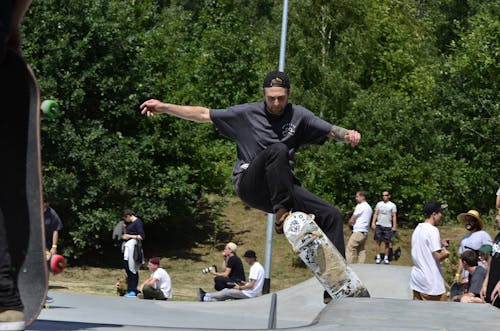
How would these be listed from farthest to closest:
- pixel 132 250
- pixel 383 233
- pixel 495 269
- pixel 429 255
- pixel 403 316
A: 1. pixel 383 233
2. pixel 132 250
3. pixel 429 255
4. pixel 495 269
5. pixel 403 316

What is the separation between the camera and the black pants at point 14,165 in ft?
12.4

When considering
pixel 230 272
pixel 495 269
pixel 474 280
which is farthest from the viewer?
pixel 230 272

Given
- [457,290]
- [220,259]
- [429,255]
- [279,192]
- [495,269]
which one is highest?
[279,192]

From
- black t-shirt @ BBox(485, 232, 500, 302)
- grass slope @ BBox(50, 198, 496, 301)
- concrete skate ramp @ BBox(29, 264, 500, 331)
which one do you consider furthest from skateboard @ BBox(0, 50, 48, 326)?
grass slope @ BBox(50, 198, 496, 301)

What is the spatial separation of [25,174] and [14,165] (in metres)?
0.06

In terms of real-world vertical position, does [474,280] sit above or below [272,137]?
below

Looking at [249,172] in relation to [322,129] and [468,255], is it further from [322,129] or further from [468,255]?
[468,255]

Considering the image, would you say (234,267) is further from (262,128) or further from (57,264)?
(57,264)

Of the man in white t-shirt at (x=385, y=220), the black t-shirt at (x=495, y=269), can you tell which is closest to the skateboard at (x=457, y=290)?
the black t-shirt at (x=495, y=269)

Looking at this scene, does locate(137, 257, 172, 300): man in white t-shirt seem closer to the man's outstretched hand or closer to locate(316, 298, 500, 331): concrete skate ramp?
the man's outstretched hand

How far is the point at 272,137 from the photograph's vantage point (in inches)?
273

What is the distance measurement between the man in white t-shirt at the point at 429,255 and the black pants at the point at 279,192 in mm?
2911

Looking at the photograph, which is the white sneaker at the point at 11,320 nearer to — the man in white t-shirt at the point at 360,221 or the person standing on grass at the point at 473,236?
the person standing on grass at the point at 473,236

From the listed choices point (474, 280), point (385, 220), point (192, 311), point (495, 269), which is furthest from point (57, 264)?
point (385, 220)
